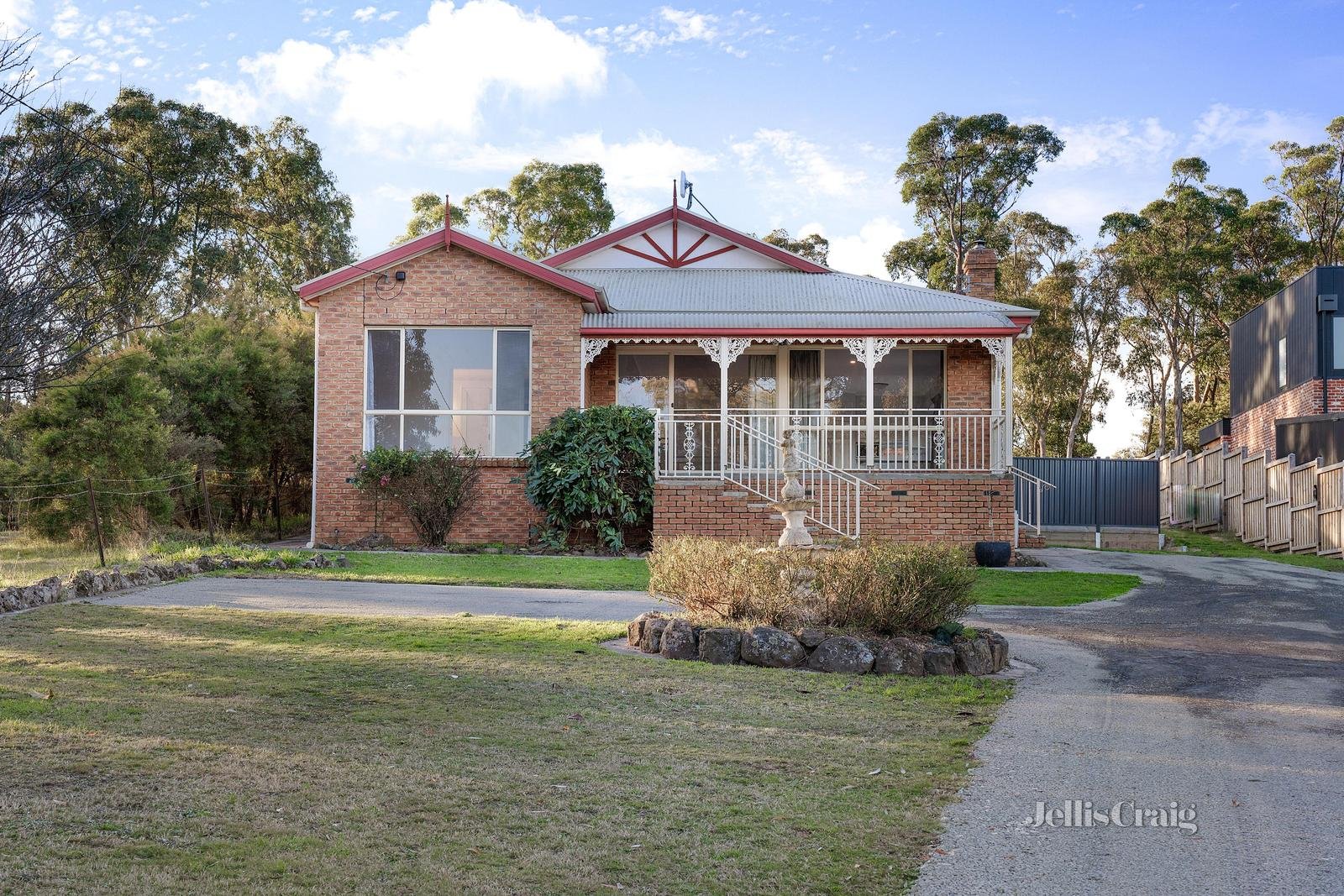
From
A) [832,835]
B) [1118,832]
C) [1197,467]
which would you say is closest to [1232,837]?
[1118,832]

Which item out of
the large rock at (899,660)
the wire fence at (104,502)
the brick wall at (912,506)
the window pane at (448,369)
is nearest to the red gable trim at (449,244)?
the window pane at (448,369)

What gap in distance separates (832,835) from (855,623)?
419 centimetres

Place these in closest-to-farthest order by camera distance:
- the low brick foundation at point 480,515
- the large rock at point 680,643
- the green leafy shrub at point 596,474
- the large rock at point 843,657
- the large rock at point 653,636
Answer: the large rock at point 843,657
the large rock at point 680,643
the large rock at point 653,636
the green leafy shrub at point 596,474
the low brick foundation at point 480,515

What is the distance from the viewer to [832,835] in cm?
432

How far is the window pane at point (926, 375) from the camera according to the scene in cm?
1978

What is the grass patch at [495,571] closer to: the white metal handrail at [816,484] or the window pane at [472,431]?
the white metal handrail at [816,484]

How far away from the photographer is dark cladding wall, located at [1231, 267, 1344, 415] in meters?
24.6

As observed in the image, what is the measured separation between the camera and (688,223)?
74.5 feet

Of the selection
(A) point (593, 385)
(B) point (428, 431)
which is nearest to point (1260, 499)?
(A) point (593, 385)

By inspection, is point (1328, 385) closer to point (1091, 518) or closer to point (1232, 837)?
point (1091, 518)

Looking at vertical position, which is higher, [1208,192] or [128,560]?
[1208,192]

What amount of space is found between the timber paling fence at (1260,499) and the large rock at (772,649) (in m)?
14.9

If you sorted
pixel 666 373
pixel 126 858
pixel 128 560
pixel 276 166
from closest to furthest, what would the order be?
pixel 126 858
pixel 128 560
pixel 666 373
pixel 276 166

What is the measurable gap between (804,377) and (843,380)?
26.9 inches
